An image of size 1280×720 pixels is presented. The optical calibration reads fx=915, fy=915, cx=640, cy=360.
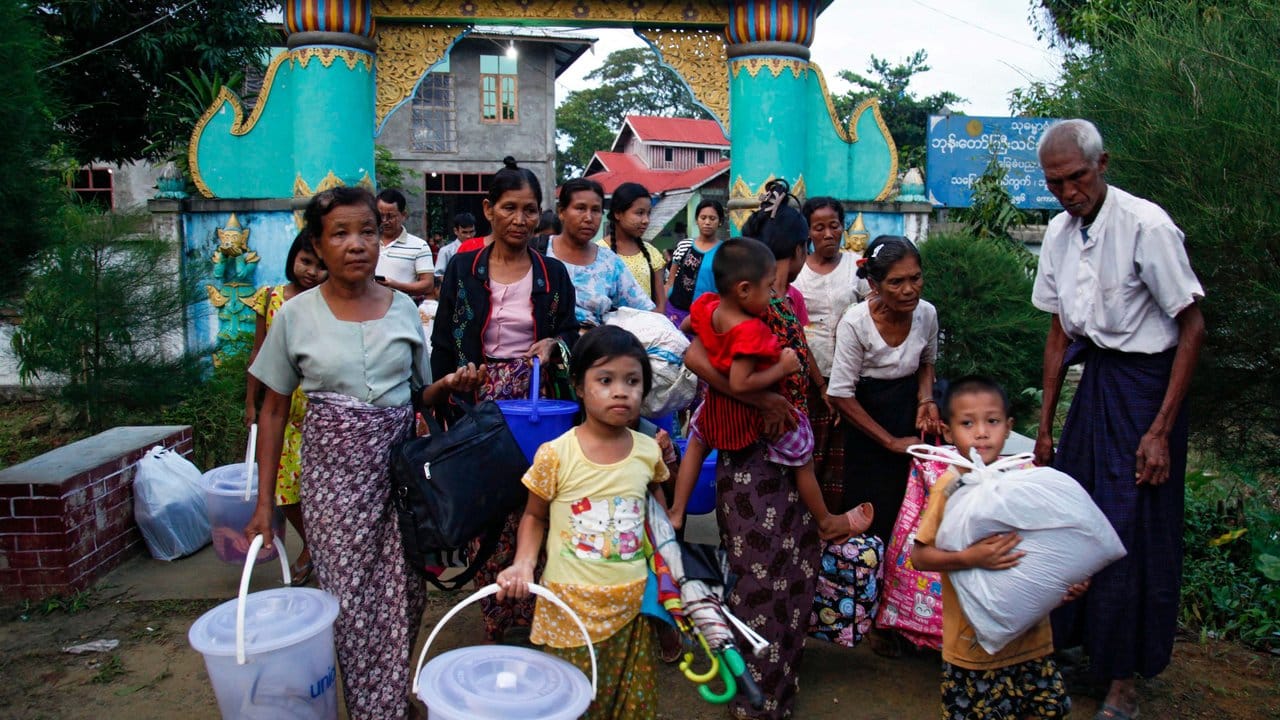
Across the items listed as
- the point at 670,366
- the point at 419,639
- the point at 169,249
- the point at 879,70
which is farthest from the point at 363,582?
the point at 879,70

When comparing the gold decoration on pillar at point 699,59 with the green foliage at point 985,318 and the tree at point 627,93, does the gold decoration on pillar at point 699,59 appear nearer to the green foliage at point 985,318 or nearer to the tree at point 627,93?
the green foliage at point 985,318

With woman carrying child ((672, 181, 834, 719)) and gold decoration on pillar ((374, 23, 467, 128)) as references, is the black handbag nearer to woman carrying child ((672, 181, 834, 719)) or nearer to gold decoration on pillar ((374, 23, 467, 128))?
woman carrying child ((672, 181, 834, 719))

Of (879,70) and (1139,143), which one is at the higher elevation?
(879,70)

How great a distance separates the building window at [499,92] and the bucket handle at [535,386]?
20124 mm

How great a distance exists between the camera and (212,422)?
6.28 m

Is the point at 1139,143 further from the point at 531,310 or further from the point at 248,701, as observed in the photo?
the point at 248,701

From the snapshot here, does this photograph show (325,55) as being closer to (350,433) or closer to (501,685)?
(350,433)

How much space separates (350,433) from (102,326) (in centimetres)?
464

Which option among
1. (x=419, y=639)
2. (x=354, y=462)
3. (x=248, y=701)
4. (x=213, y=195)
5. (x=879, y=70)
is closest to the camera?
(x=248, y=701)

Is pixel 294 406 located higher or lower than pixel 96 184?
lower

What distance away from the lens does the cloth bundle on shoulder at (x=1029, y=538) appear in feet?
7.82

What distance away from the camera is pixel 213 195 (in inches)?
318

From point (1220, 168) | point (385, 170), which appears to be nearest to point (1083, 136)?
point (1220, 168)

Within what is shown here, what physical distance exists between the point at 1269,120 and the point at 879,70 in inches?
1139
